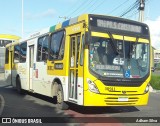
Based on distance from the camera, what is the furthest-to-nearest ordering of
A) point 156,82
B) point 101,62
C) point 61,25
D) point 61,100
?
point 156,82 → point 61,25 → point 61,100 → point 101,62

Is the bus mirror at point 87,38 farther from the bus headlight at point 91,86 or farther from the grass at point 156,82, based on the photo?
the grass at point 156,82

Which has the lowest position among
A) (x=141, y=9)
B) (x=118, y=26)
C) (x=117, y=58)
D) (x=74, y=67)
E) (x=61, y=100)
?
(x=61, y=100)

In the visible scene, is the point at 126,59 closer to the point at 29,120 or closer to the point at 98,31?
the point at 98,31

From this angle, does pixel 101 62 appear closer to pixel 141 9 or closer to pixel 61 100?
pixel 61 100

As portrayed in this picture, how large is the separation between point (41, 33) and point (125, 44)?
5085 millimetres

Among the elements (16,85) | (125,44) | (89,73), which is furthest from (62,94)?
(16,85)

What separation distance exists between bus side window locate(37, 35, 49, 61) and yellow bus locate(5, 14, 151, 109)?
3.76 ft

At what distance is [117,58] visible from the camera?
36.9 feet

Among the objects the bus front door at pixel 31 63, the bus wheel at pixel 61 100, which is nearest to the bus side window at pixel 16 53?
the bus front door at pixel 31 63

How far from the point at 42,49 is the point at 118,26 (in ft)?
14.7

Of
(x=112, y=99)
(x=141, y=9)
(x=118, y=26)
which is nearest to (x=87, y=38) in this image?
(x=118, y=26)

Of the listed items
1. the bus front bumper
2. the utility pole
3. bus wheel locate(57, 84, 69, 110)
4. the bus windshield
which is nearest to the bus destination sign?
the bus windshield

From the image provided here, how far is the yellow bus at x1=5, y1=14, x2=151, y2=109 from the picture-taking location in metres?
10.9

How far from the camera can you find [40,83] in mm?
15078
